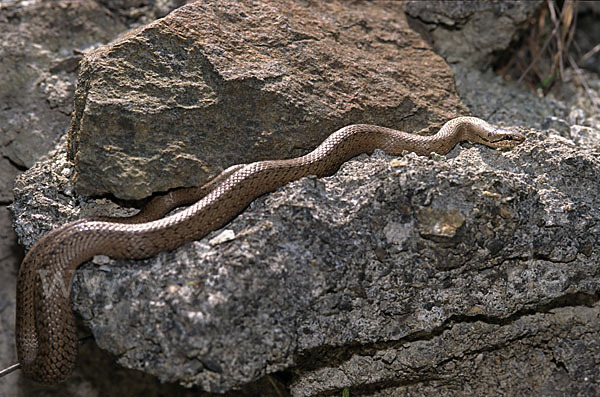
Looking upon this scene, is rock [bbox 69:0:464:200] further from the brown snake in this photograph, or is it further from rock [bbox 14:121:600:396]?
rock [bbox 14:121:600:396]

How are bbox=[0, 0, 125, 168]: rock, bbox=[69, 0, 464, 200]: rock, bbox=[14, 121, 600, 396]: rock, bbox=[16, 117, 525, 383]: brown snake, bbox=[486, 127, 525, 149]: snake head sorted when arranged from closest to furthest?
bbox=[14, 121, 600, 396]: rock, bbox=[16, 117, 525, 383]: brown snake, bbox=[69, 0, 464, 200]: rock, bbox=[486, 127, 525, 149]: snake head, bbox=[0, 0, 125, 168]: rock

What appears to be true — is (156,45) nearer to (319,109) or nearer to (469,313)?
(319,109)

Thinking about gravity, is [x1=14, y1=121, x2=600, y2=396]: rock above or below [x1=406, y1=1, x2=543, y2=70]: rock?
below

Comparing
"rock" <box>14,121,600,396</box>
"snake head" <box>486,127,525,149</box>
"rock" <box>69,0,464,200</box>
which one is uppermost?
"rock" <box>69,0,464,200</box>

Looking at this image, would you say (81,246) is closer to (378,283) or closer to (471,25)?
(378,283)

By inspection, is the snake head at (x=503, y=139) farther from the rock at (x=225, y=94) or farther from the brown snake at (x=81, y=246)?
the brown snake at (x=81, y=246)

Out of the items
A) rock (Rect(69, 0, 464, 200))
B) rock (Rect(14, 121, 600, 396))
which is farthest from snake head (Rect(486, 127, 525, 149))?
rock (Rect(69, 0, 464, 200))

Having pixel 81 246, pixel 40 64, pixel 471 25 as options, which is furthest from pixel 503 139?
pixel 40 64
